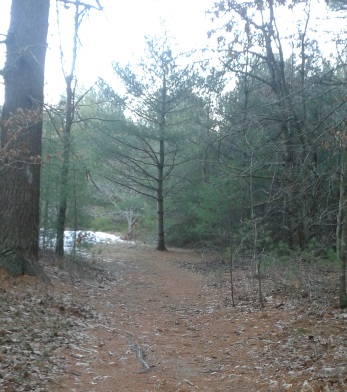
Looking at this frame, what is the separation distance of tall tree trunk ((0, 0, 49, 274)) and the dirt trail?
5.61 feet

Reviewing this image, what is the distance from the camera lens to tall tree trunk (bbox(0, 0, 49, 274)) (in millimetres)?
10078

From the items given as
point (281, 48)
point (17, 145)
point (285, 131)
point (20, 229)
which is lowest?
point (20, 229)

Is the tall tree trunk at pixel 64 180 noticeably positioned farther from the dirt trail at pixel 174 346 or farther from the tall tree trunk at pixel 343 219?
the tall tree trunk at pixel 343 219

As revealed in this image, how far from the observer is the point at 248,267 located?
1889cm

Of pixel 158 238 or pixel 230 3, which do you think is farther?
pixel 158 238

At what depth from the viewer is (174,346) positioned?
8.31 metres

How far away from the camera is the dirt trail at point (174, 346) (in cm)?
623

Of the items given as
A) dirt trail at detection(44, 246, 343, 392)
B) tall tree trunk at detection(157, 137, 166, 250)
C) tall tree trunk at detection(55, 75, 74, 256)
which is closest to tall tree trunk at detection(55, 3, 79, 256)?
tall tree trunk at detection(55, 75, 74, 256)

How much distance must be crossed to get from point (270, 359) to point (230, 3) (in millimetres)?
5830

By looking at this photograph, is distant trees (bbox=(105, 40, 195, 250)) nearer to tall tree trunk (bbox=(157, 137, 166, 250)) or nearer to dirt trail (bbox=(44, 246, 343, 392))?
tall tree trunk (bbox=(157, 137, 166, 250))

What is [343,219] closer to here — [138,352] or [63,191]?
[138,352]

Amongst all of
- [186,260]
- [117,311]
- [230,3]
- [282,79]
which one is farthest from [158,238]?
[230,3]

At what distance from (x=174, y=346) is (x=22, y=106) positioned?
18.5 ft

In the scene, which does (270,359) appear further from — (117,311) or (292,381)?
(117,311)
